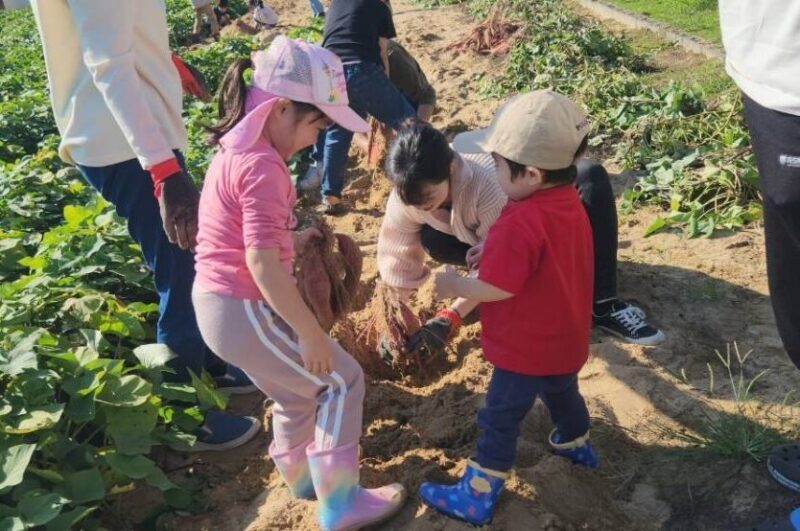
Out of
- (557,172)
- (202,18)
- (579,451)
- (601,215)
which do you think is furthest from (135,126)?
(202,18)

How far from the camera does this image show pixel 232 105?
228cm

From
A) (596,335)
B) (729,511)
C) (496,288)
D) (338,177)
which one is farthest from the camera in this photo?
(338,177)

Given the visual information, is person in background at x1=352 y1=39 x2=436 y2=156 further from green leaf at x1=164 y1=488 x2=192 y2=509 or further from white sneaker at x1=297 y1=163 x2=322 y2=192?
green leaf at x1=164 y1=488 x2=192 y2=509

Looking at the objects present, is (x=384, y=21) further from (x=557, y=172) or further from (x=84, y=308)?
(x=557, y=172)

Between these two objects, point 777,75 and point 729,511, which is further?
point 729,511

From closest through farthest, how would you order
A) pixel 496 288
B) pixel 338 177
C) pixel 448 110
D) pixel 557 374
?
pixel 496 288 < pixel 557 374 < pixel 338 177 < pixel 448 110

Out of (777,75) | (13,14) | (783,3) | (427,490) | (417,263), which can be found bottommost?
(13,14)

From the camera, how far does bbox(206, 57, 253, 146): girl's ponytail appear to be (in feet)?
7.40

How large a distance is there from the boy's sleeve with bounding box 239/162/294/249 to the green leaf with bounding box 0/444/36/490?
910mm

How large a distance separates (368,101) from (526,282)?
2.86m

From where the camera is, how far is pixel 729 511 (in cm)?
252

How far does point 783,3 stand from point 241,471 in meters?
2.31

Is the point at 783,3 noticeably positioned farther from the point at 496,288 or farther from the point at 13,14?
the point at 13,14

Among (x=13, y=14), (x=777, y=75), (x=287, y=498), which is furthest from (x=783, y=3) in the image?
(x=13, y=14)
